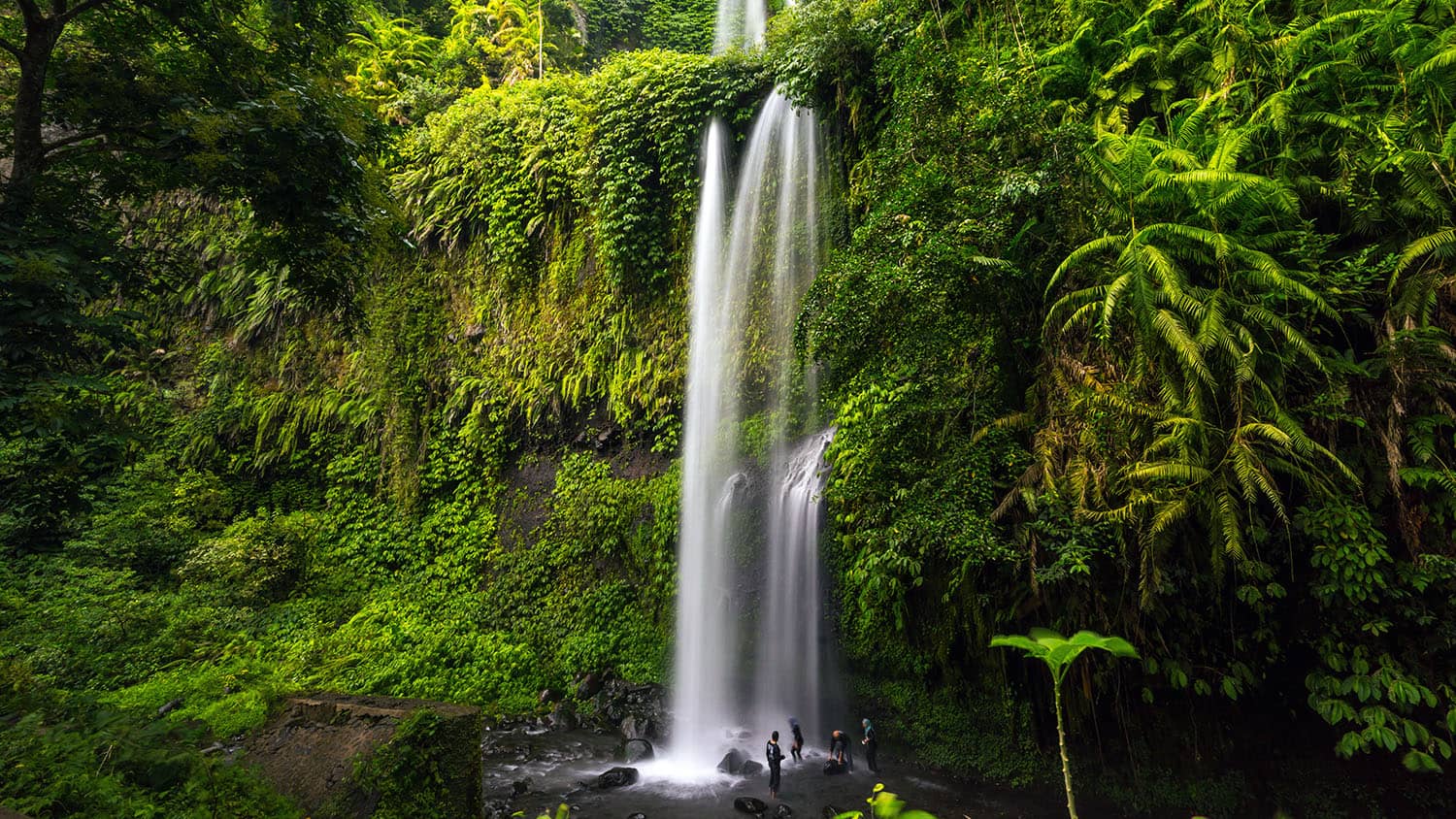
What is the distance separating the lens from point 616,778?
276 inches

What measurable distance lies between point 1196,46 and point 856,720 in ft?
24.8

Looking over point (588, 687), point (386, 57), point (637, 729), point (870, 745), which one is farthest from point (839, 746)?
point (386, 57)

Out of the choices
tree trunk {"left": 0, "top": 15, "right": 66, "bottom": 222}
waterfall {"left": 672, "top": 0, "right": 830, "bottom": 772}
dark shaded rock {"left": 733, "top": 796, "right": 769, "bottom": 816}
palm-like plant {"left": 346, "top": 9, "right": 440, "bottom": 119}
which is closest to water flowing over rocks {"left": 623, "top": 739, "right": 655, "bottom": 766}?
waterfall {"left": 672, "top": 0, "right": 830, "bottom": 772}

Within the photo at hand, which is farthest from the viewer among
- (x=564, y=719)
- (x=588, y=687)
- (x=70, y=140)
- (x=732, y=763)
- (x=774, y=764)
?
(x=588, y=687)

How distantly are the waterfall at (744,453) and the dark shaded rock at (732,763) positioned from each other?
1.34 feet

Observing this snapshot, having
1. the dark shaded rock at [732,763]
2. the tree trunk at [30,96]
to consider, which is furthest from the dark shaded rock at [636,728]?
the tree trunk at [30,96]

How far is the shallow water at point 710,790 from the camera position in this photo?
5699 mm

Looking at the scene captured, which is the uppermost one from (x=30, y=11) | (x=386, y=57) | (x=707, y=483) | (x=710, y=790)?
(x=386, y=57)

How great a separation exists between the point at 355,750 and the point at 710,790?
374cm

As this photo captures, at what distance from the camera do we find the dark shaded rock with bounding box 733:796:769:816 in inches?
237

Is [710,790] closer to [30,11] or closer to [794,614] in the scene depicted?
[794,614]

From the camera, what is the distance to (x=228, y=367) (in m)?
15.1

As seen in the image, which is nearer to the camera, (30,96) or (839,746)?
(30,96)

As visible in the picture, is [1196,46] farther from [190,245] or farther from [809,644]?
[190,245]
